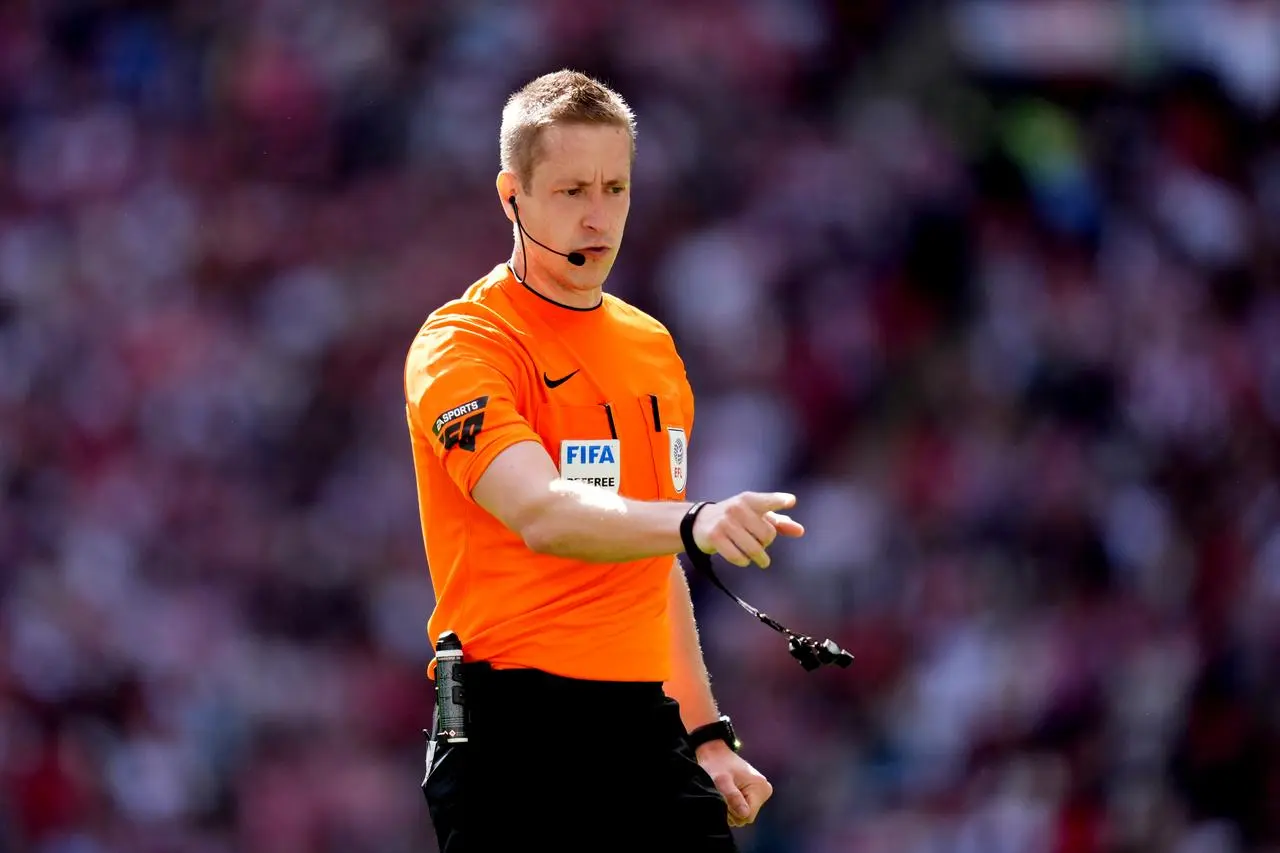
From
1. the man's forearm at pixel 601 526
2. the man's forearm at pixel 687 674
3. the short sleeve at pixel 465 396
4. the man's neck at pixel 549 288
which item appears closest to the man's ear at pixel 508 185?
the man's neck at pixel 549 288

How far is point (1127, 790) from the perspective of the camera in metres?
8.61

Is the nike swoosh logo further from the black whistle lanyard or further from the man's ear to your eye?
the black whistle lanyard

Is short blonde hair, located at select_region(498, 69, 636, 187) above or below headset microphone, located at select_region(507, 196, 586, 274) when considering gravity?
above

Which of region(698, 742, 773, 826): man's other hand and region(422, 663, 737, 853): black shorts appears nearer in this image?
region(422, 663, 737, 853): black shorts

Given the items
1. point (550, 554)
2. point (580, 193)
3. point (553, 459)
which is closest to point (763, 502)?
point (550, 554)

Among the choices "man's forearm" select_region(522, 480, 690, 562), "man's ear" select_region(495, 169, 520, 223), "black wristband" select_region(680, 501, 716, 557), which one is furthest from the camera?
"man's ear" select_region(495, 169, 520, 223)

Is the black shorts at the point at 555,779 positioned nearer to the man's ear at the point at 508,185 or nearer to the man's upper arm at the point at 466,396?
the man's upper arm at the point at 466,396

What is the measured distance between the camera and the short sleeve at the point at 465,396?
3.70 m

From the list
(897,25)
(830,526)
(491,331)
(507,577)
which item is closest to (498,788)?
(507,577)

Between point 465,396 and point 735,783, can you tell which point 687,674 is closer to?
point 735,783

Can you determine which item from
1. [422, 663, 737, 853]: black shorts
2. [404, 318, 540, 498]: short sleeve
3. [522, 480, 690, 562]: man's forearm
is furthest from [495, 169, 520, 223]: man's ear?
[422, 663, 737, 853]: black shorts

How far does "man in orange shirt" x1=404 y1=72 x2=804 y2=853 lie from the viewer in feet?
12.6

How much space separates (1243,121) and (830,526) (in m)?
3.43

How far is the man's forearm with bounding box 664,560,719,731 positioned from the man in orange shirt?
104mm
